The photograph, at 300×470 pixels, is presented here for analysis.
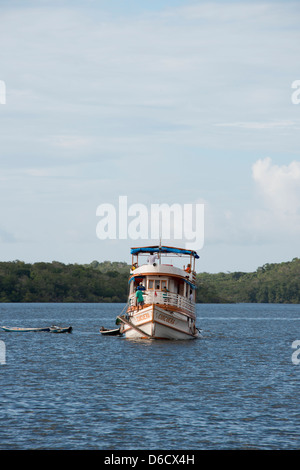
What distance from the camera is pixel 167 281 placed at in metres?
61.8

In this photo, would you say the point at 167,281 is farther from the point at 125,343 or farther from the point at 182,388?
the point at 182,388

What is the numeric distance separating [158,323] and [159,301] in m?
1.83

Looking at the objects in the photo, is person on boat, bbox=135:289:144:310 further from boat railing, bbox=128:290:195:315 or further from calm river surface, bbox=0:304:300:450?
calm river surface, bbox=0:304:300:450

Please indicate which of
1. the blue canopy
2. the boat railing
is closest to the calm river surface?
the boat railing

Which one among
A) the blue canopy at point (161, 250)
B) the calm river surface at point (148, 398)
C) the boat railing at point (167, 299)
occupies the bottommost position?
the calm river surface at point (148, 398)

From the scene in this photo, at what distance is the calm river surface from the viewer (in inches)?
1101

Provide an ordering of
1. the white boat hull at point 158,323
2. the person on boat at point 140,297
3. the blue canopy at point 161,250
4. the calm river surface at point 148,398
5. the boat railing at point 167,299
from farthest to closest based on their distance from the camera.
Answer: the blue canopy at point 161,250, the person on boat at point 140,297, the boat railing at point 167,299, the white boat hull at point 158,323, the calm river surface at point 148,398

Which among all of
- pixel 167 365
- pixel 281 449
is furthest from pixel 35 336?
pixel 281 449

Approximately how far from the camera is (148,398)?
36.6 metres

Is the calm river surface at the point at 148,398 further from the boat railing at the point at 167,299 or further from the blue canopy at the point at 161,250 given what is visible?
the blue canopy at the point at 161,250

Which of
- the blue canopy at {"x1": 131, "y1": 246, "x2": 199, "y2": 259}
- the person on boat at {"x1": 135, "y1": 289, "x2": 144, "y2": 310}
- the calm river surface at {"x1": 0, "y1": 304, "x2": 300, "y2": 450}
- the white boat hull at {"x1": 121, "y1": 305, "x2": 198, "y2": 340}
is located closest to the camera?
the calm river surface at {"x1": 0, "y1": 304, "x2": 300, "y2": 450}

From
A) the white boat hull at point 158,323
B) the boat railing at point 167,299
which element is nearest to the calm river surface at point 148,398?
the white boat hull at point 158,323

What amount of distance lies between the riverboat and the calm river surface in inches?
55.9

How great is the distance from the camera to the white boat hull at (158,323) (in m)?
58.9
